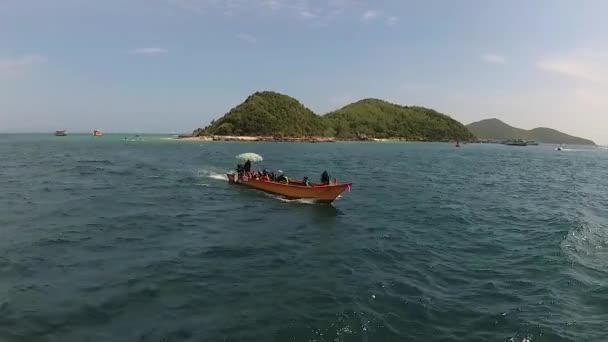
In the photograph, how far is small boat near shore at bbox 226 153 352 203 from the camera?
30.7 meters

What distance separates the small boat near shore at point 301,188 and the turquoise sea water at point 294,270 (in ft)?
2.65

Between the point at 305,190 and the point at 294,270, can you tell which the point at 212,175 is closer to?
the point at 305,190

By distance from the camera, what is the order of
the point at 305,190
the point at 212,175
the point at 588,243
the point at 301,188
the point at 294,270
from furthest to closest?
the point at 212,175 → the point at 301,188 → the point at 305,190 → the point at 588,243 → the point at 294,270

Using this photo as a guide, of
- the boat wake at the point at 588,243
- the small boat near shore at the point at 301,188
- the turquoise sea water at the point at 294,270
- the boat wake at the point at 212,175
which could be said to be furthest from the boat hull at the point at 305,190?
the boat wake at the point at 588,243

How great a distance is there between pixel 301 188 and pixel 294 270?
603 inches

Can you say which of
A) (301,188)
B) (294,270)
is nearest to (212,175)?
(301,188)

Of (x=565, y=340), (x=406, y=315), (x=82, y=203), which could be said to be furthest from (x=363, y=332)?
(x=82, y=203)

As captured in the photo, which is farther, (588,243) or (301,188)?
(301,188)

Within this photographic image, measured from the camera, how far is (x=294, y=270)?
1684 centimetres

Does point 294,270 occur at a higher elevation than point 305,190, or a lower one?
lower

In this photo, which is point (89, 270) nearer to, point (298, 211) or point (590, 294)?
point (298, 211)

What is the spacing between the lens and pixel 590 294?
49.3 feet

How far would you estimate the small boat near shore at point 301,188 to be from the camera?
1208 inches

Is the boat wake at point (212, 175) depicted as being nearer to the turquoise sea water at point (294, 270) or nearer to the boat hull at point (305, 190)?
the boat hull at point (305, 190)
